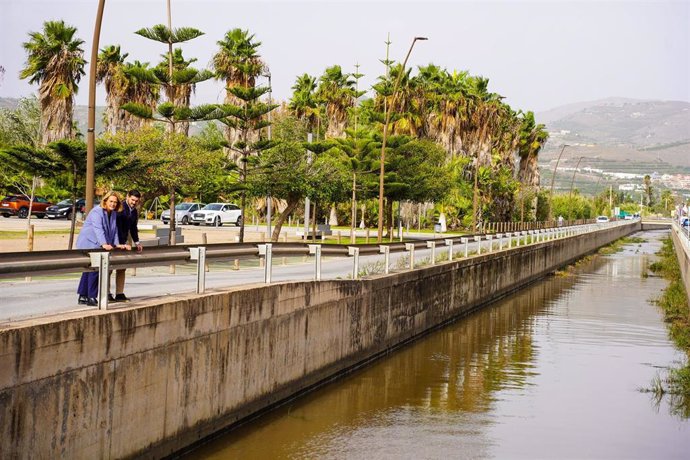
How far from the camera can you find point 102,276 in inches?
426

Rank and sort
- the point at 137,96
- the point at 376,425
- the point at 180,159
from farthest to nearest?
the point at 137,96, the point at 180,159, the point at 376,425

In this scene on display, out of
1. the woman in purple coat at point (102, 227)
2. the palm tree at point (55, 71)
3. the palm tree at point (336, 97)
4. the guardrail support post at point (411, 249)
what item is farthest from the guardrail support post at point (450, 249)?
the palm tree at point (336, 97)

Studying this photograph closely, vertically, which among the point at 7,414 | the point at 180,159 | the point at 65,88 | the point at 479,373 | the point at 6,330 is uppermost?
the point at 65,88

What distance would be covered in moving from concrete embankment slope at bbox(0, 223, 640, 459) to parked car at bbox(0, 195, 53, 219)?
45.1 meters

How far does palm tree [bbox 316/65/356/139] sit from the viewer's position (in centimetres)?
8456

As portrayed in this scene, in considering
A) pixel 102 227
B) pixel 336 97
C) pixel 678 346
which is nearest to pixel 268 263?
pixel 102 227

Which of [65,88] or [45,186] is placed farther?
[45,186]

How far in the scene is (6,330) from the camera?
883 centimetres

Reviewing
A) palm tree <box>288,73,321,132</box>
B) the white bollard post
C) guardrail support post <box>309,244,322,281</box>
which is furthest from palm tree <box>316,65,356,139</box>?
guardrail support post <box>309,244,322,281</box>

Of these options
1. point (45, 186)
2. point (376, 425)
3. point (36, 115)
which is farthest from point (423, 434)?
point (36, 115)

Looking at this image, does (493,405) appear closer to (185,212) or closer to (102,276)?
(102,276)

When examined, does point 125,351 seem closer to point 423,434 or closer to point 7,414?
point 7,414

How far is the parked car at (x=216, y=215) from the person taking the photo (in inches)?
2618

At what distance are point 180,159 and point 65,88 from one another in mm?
19030
